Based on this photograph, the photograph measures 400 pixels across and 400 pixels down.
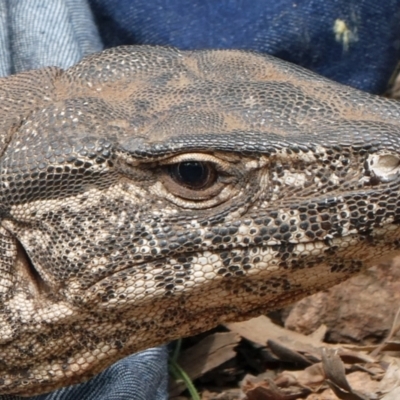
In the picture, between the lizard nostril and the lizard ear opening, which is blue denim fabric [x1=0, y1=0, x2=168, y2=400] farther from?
the lizard nostril

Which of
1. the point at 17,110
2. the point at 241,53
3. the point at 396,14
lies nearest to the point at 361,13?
the point at 396,14

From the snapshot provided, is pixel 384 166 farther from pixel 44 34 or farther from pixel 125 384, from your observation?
pixel 44 34

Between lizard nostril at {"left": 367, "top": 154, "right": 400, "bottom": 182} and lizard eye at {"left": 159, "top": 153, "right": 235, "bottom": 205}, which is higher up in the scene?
lizard nostril at {"left": 367, "top": 154, "right": 400, "bottom": 182}

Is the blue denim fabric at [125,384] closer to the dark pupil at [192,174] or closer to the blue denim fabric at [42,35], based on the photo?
the dark pupil at [192,174]

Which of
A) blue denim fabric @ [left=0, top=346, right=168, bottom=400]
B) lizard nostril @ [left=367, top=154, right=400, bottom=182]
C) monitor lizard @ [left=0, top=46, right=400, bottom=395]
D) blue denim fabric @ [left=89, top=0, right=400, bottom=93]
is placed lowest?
blue denim fabric @ [left=0, top=346, right=168, bottom=400]

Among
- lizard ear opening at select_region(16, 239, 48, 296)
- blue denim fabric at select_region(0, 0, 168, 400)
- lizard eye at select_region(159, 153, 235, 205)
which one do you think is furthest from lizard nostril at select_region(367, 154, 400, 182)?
blue denim fabric at select_region(0, 0, 168, 400)

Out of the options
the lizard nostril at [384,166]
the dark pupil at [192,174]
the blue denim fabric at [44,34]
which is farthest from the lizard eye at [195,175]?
the blue denim fabric at [44,34]

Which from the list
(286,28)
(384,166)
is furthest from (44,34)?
(384,166)
